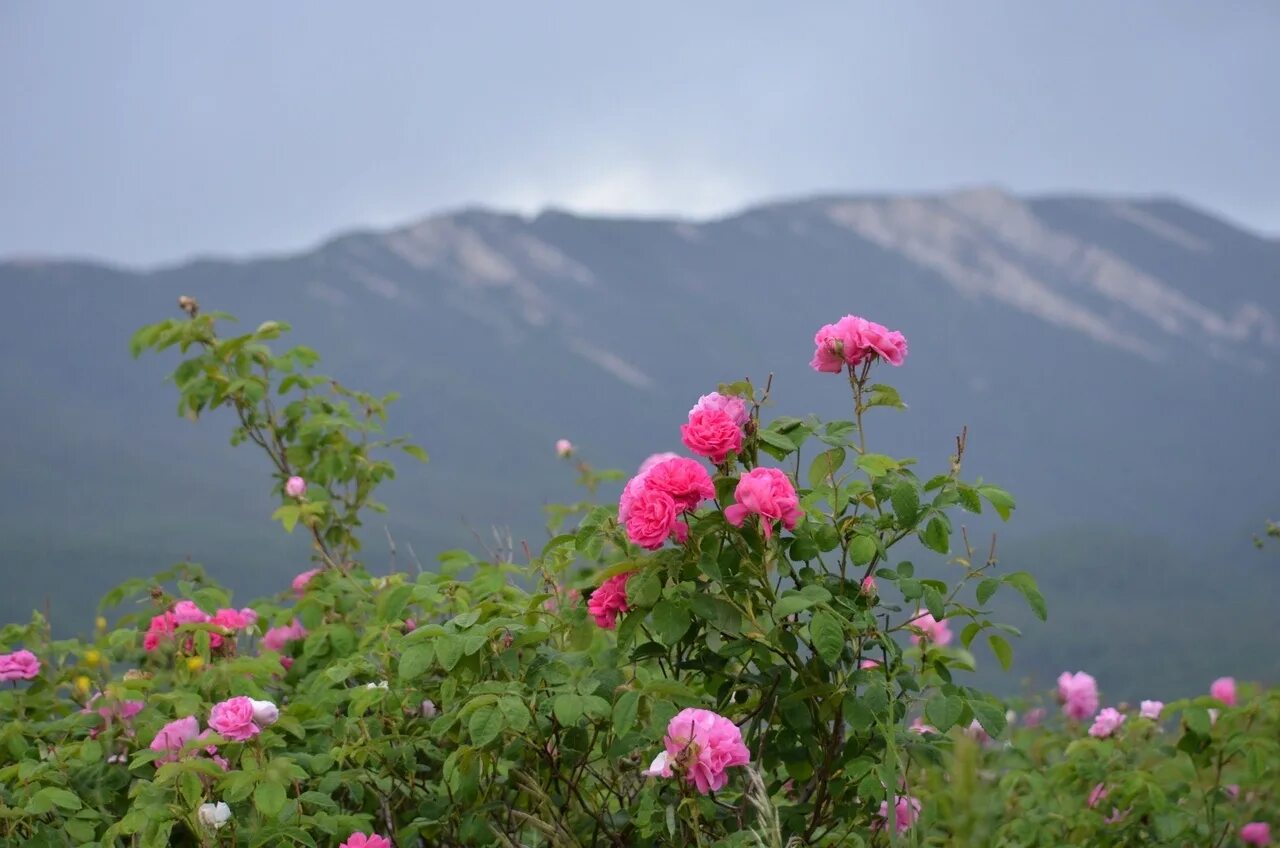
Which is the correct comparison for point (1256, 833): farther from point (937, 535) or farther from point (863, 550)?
point (863, 550)

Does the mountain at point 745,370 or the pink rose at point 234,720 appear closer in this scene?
the pink rose at point 234,720

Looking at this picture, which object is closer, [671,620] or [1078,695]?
[671,620]

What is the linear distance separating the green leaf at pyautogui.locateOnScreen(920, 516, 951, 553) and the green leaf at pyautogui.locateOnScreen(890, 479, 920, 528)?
50 millimetres

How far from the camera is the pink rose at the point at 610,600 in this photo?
2023 millimetres

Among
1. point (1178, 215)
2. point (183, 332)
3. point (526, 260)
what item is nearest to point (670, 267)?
point (526, 260)

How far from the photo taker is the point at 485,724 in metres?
1.88

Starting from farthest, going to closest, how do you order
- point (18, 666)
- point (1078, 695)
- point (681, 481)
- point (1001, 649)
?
point (1078, 695) → point (18, 666) → point (1001, 649) → point (681, 481)

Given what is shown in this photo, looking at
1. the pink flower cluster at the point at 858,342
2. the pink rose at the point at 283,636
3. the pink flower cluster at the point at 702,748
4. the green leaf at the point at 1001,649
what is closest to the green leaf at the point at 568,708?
the pink flower cluster at the point at 702,748

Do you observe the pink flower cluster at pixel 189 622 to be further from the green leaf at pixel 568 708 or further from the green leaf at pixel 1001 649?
the green leaf at pixel 1001 649

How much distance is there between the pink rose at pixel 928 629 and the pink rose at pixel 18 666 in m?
2.16

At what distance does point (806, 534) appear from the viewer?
204 centimetres

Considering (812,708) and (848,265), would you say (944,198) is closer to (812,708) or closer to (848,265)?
(848,265)

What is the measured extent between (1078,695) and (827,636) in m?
2.45

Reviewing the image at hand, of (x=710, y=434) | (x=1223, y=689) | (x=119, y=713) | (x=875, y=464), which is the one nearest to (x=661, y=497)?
(x=710, y=434)
